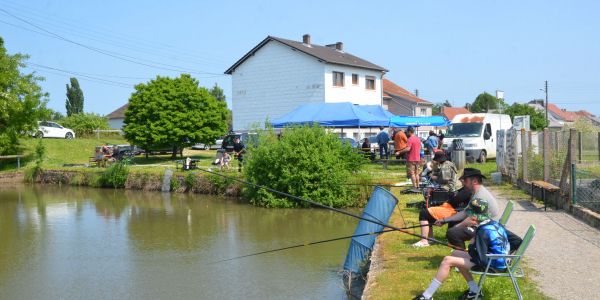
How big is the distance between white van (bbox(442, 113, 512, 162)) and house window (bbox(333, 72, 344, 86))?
13906 millimetres

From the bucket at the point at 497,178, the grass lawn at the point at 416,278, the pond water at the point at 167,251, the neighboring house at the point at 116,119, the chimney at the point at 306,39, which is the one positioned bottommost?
the pond water at the point at 167,251

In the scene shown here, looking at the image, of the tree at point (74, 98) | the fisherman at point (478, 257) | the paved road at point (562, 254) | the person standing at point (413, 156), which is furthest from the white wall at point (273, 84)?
the tree at point (74, 98)

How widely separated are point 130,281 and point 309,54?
101ft

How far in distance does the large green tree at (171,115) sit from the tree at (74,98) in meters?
54.4

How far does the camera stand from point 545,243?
8.72m

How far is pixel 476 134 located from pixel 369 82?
59.5 feet

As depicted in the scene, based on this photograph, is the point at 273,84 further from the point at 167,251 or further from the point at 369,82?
the point at 167,251

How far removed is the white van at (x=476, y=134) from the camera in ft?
83.4

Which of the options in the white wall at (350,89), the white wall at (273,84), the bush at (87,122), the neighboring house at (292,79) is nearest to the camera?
the white wall at (350,89)

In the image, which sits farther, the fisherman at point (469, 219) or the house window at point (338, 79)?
the house window at point (338, 79)

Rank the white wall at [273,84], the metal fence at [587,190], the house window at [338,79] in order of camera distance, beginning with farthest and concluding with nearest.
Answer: the house window at [338,79] → the white wall at [273,84] → the metal fence at [587,190]

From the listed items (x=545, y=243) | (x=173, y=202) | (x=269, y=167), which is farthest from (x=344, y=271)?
(x=173, y=202)

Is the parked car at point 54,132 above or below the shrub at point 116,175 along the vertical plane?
above

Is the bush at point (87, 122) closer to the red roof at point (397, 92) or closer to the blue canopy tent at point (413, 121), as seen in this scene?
the red roof at point (397, 92)
